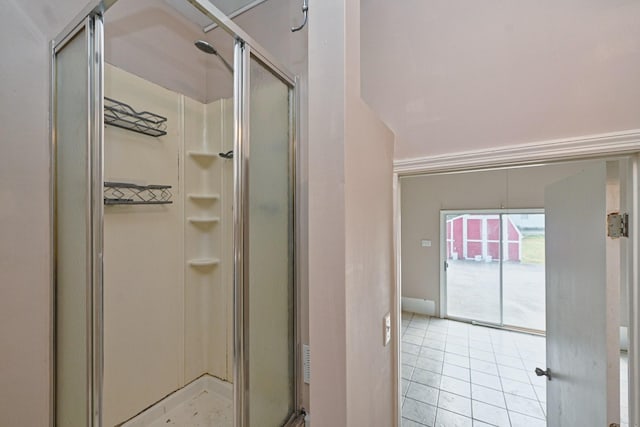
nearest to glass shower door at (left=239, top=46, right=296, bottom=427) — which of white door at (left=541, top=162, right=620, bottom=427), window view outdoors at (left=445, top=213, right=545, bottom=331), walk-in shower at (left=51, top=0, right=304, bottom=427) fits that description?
walk-in shower at (left=51, top=0, right=304, bottom=427)

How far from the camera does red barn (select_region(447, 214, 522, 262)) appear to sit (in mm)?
4137

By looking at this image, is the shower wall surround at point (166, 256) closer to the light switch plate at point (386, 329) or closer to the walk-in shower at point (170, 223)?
the walk-in shower at point (170, 223)

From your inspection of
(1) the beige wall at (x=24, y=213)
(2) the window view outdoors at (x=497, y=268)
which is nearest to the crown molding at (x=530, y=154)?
(1) the beige wall at (x=24, y=213)

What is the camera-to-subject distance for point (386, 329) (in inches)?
49.9

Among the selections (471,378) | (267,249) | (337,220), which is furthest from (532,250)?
(337,220)

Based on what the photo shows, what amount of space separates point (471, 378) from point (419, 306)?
6.19ft

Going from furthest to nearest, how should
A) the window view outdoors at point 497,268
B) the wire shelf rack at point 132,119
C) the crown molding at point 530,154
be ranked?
the window view outdoors at point 497,268, the wire shelf rack at point 132,119, the crown molding at point 530,154

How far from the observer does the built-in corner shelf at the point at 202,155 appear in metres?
1.89

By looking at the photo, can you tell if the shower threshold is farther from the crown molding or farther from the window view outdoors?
the window view outdoors

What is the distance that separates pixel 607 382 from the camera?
1049mm

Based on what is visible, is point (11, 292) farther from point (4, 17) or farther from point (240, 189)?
point (4, 17)

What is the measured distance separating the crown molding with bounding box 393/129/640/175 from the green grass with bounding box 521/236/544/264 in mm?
3814

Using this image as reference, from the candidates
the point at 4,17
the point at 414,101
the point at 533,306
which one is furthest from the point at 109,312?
the point at 533,306

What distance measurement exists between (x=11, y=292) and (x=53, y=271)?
14cm
